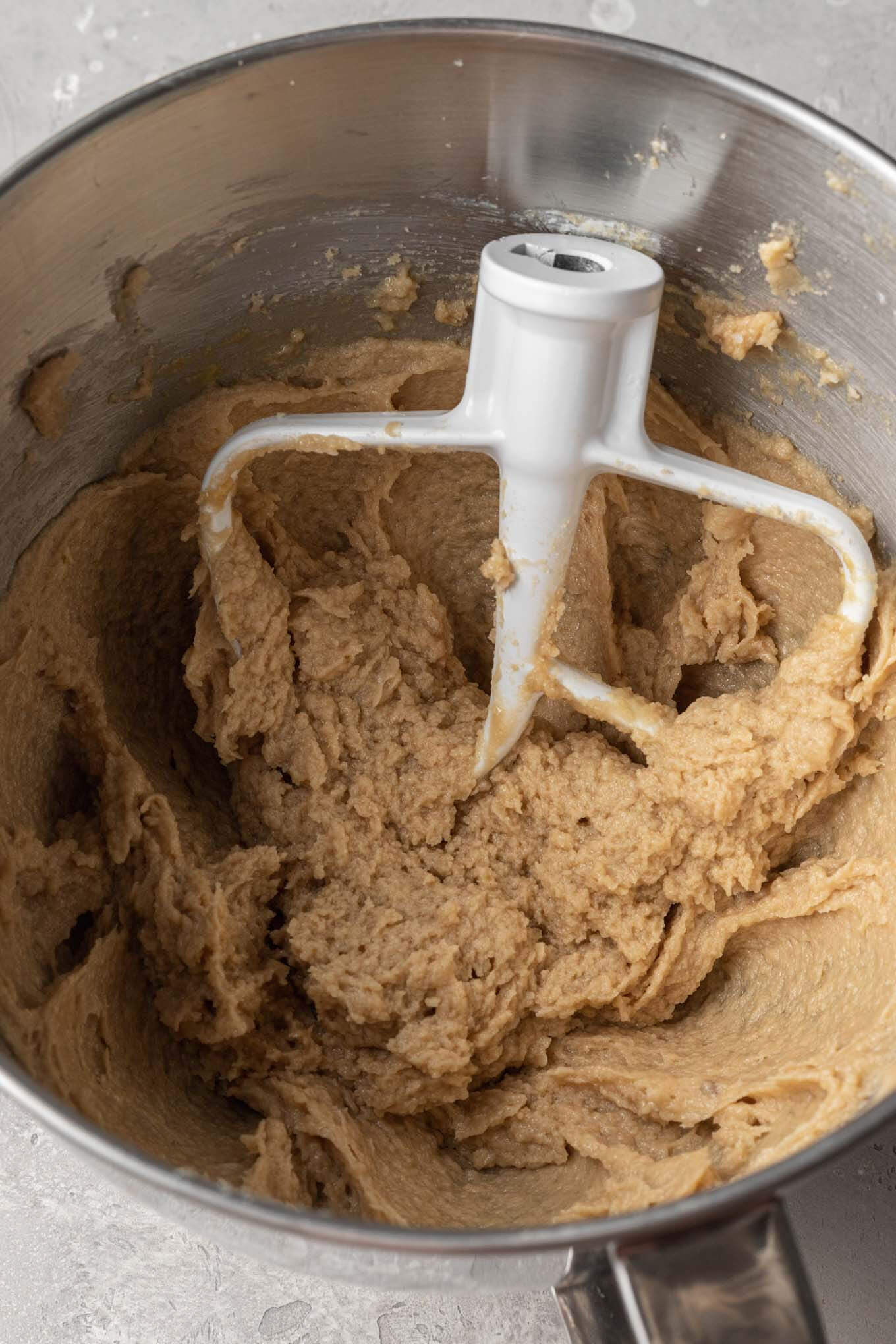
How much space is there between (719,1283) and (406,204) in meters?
0.97

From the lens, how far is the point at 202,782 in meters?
1.36

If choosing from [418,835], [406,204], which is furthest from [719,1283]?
[406,204]

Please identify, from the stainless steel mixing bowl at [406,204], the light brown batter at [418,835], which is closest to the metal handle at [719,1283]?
the stainless steel mixing bowl at [406,204]

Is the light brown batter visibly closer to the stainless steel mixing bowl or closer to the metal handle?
the stainless steel mixing bowl

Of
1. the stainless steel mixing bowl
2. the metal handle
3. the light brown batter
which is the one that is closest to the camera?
the metal handle

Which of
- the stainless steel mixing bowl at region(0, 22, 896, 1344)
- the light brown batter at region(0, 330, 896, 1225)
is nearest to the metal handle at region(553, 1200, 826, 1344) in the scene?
the stainless steel mixing bowl at region(0, 22, 896, 1344)

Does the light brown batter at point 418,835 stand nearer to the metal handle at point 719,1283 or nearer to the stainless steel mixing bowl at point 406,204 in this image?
the stainless steel mixing bowl at point 406,204

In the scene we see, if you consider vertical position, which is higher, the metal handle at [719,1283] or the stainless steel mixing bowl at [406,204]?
the stainless steel mixing bowl at [406,204]

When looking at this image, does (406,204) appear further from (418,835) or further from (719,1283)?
(719,1283)

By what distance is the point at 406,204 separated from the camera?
1.14m

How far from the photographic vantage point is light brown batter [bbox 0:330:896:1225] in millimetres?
1097

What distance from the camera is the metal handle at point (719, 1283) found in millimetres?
708

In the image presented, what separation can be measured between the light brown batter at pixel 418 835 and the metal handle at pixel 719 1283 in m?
0.27

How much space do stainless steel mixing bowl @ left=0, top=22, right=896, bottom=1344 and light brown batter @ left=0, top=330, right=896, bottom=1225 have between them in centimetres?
6
